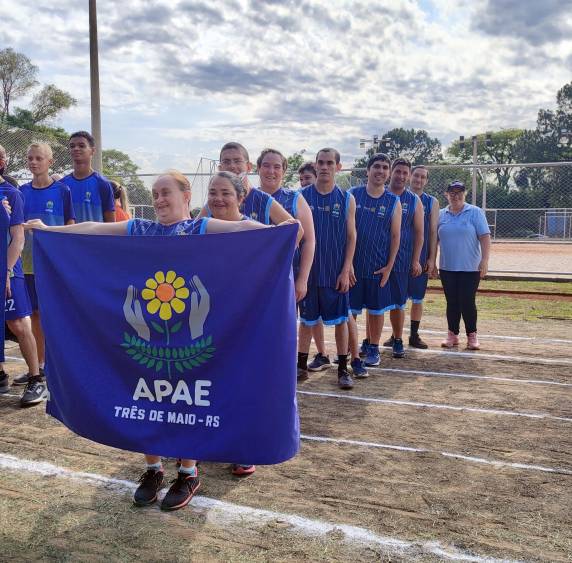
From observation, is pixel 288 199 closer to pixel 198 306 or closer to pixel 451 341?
pixel 198 306

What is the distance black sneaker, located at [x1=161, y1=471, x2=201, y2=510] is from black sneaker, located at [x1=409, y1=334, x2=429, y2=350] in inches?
184

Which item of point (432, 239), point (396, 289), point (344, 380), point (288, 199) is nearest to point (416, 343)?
point (396, 289)

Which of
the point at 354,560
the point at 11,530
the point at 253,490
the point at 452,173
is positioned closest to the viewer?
the point at 354,560

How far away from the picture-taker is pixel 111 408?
339 centimetres

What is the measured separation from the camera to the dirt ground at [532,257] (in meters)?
17.0

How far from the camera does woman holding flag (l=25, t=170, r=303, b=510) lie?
351cm

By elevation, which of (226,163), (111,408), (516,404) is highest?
(226,163)

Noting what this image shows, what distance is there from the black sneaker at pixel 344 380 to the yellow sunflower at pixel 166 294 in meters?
3.04

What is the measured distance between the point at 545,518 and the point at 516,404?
2.19 m

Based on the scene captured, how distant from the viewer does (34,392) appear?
5.47m

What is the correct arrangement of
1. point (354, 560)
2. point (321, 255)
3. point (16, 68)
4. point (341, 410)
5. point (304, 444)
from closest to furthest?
point (354, 560), point (304, 444), point (341, 410), point (321, 255), point (16, 68)

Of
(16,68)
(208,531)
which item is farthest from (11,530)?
(16,68)

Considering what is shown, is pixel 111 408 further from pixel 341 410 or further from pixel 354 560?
pixel 341 410

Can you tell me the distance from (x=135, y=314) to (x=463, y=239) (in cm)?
525
